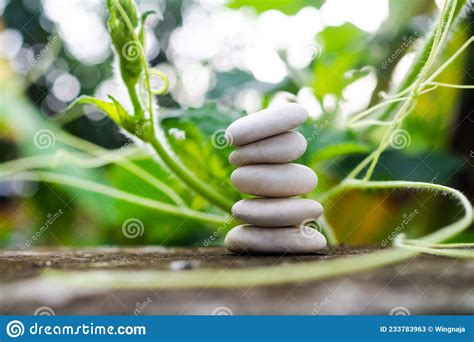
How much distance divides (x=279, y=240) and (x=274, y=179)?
0.09 metres

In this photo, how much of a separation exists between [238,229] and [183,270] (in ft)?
0.68

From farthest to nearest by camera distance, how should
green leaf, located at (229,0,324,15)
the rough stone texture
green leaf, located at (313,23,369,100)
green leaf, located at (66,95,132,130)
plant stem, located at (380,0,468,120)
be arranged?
green leaf, located at (229,0,324,15), green leaf, located at (313,23,369,100), plant stem, located at (380,0,468,120), green leaf, located at (66,95,132,130), the rough stone texture

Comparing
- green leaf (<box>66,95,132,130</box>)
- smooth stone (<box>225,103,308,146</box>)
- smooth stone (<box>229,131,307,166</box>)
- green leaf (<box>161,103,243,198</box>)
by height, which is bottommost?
smooth stone (<box>229,131,307,166</box>)

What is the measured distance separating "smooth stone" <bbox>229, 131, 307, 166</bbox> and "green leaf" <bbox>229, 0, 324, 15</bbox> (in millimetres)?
624

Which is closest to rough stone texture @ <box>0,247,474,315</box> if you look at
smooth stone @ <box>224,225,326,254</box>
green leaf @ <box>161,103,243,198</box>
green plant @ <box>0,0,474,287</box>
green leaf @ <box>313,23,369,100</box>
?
green plant @ <box>0,0,474,287</box>

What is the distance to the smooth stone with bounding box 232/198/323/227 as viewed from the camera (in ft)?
2.84

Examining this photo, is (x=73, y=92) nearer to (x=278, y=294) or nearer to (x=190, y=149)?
(x=190, y=149)

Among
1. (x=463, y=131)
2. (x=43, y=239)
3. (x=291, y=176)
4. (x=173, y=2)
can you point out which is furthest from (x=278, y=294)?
(x=173, y=2)

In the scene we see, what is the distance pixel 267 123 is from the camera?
→ 2.81 ft

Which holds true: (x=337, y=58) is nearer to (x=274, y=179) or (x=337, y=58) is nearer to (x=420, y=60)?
(x=420, y=60)

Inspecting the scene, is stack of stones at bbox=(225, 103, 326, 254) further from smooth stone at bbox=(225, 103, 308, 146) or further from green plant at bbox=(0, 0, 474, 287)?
green plant at bbox=(0, 0, 474, 287)

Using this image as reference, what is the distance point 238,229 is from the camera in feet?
2.98

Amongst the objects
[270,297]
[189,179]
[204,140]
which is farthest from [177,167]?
[270,297]

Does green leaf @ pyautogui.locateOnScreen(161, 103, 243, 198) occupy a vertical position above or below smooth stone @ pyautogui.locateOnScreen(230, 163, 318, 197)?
above
